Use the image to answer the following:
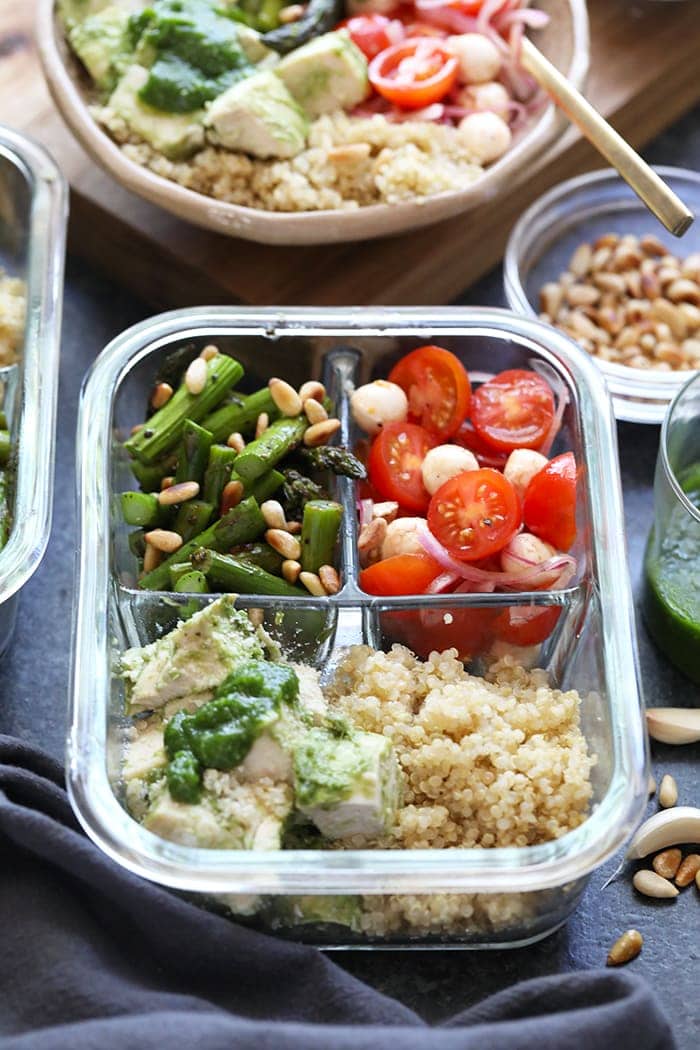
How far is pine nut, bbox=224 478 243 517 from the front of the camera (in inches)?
86.0

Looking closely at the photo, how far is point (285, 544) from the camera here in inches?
85.0

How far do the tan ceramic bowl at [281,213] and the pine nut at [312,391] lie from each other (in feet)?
1.17

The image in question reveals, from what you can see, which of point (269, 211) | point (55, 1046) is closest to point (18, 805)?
point (55, 1046)

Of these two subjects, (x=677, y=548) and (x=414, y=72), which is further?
(x=414, y=72)

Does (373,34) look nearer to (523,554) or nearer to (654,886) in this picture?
(523,554)

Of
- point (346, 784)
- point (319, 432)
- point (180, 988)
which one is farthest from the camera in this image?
point (319, 432)

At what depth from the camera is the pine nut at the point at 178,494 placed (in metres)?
2.19

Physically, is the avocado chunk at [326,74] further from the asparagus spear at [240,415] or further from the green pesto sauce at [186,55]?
the asparagus spear at [240,415]

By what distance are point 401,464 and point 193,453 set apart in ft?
1.18

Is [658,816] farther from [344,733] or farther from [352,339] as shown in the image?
[352,339]

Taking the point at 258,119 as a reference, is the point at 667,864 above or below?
below

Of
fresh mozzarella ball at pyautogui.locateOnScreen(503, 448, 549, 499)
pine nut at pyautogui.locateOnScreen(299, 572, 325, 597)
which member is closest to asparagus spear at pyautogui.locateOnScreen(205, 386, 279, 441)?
pine nut at pyautogui.locateOnScreen(299, 572, 325, 597)

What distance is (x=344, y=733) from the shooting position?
1.88m

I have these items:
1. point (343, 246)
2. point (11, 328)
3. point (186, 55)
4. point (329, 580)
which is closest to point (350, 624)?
point (329, 580)
